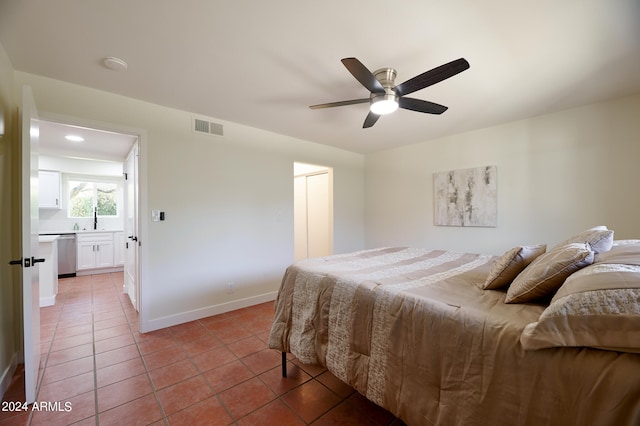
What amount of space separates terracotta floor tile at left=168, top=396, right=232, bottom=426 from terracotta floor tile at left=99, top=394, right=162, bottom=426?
122mm

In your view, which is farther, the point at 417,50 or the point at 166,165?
the point at 166,165

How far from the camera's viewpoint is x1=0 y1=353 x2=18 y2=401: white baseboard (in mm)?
1749

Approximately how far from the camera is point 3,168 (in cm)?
195

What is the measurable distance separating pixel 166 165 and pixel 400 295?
2795 mm

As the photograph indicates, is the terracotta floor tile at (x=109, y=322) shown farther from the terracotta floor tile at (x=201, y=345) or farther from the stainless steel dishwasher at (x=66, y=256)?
the stainless steel dishwasher at (x=66, y=256)

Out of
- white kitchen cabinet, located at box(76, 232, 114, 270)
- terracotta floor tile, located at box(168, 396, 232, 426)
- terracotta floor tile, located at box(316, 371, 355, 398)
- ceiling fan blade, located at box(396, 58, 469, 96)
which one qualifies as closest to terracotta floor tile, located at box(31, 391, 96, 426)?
terracotta floor tile, located at box(168, 396, 232, 426)

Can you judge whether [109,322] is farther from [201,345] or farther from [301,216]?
[301,216]

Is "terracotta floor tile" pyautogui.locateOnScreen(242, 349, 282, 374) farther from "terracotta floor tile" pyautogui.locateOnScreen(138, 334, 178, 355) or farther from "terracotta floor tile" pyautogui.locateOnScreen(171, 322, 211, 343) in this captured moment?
"terracotta floor tile" pyautogui.locateOnScreen(138, 334, 178, 355)

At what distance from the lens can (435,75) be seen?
5.69ft

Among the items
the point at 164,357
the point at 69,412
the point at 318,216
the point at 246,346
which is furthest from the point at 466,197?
the point at 69,412

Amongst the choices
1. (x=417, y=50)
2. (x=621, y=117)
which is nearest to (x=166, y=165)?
(x=417, y=50)

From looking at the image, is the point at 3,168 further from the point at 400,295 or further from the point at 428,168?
the point at 428,168

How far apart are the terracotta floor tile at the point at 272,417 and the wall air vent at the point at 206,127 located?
2.88 metres

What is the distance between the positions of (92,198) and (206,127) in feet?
15.3
